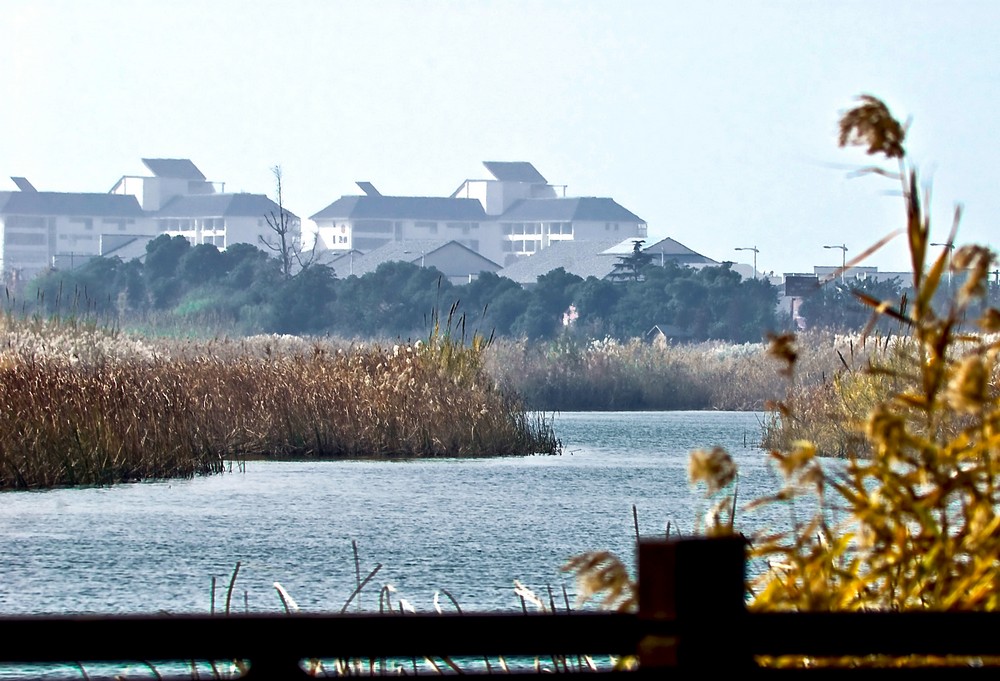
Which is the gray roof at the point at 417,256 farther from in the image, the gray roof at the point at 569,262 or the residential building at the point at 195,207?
the residential building at the point at 195,207

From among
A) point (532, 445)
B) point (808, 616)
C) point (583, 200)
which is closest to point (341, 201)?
point (583, 200)

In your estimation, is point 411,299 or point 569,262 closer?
point 411,299

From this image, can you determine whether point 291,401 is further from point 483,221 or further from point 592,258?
point 483,221

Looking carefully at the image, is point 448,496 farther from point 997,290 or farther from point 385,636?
point 997,290

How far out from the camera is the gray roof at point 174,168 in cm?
17412

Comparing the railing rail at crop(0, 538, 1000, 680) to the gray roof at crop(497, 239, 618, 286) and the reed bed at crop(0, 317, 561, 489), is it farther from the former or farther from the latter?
the gray roof at crop(497, 239, 618, 286)

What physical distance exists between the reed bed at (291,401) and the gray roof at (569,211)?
13716 centimetres

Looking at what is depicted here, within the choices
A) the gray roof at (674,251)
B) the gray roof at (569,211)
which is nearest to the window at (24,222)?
the gray roof at (569,211)

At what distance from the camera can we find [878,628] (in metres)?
2.92

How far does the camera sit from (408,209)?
16238 cm

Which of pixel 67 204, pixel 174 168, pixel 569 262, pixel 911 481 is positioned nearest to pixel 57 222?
pixel 67 204

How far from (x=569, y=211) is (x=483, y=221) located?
7.84m

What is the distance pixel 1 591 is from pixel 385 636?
37.1 ft

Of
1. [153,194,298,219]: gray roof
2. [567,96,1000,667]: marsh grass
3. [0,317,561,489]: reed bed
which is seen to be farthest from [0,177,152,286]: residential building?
[567,96,1000,667]: marsh grass
